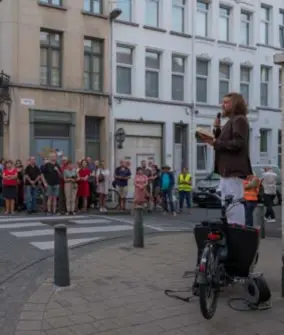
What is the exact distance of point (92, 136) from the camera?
24578 mm

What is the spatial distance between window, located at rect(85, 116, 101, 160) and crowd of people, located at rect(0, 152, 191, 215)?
5177 mm

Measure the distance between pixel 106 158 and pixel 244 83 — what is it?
1114 cm

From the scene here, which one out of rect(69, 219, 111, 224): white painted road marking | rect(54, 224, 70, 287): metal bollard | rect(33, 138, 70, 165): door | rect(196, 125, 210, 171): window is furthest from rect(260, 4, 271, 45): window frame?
rect(54, 224, 70, 287): metal bollard

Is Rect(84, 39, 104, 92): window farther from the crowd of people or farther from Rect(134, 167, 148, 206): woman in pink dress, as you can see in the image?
Rect(134, 167, 148, 206): woman in pink dress

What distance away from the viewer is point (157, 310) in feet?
18.6

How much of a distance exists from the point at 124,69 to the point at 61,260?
64.6 feet

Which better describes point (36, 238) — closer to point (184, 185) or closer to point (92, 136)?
point (184, 185)

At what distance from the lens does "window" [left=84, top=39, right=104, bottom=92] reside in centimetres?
2412

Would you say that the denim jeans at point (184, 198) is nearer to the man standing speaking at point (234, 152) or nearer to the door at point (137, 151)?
the door at point (137, 151)

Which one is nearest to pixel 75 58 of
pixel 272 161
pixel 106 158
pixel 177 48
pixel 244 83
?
pixel 106 158

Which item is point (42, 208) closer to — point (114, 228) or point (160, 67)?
point (114, 228)

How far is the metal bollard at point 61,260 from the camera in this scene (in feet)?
22.2

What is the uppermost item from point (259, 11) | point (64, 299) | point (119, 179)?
point (259, 11)

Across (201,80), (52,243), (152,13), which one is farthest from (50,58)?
(52,243)
